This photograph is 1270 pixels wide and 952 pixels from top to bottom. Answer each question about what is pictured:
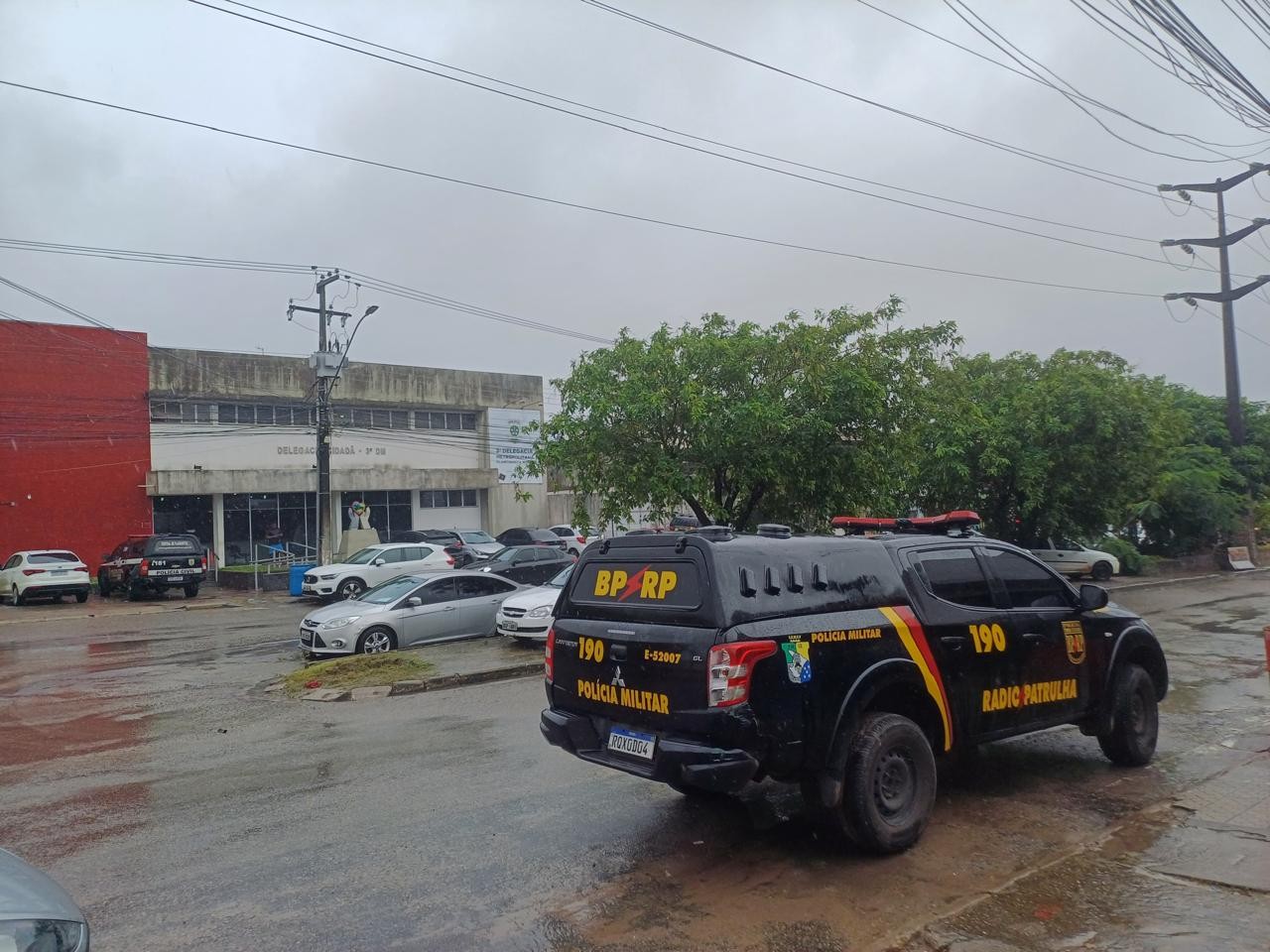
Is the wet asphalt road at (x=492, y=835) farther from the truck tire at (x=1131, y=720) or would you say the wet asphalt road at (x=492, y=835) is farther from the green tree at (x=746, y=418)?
the green tree at (x=746, y=418)

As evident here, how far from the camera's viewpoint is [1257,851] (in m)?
5.49

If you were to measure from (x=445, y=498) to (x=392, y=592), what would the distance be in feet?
84.6

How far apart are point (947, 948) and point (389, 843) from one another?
10.8ft

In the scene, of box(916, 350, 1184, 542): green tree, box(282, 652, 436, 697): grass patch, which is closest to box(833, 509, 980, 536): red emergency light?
box(282, 652, 436, 697): grass patch

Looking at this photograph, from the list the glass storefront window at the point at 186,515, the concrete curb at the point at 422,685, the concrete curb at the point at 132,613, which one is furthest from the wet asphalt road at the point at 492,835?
the glass storefront window at the point at 186,515

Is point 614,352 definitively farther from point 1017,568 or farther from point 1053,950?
point 1053,950

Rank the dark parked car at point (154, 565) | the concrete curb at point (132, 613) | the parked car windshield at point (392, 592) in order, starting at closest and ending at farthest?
the parked car windshield at point (392, 592) → the concrete curb at point (132, 613) → the dark parked car at point (154, 565)

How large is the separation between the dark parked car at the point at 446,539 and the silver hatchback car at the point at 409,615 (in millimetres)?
10874

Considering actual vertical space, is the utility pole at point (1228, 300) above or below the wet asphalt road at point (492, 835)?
above

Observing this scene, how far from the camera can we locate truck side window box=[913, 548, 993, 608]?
6262 millimetres

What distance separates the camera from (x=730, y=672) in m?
5.04

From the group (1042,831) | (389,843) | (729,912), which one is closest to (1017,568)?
(1042,831)

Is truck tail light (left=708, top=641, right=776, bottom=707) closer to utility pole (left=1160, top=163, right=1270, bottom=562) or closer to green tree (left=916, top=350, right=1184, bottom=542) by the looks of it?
green tree (left=916, top=350, right=1184, bottom=542)

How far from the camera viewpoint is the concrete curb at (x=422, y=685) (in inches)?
464
